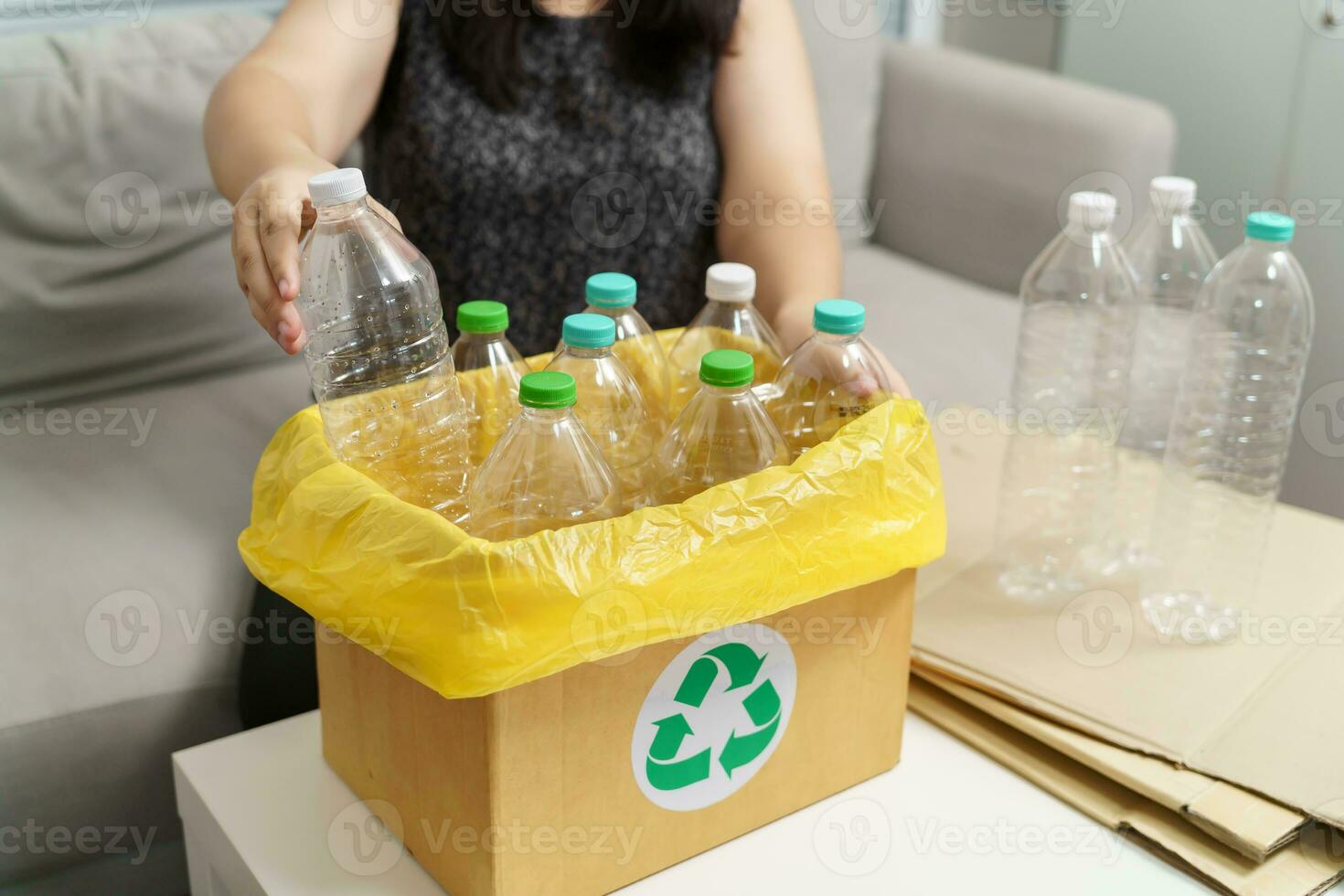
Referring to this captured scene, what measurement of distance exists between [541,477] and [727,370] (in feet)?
0.47

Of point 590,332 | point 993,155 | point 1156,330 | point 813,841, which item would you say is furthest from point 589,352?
point 993,155

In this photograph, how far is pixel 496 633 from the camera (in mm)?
680

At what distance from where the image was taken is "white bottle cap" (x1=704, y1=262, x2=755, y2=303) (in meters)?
0.96

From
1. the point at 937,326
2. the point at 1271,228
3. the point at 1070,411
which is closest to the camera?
the point at 1271,228

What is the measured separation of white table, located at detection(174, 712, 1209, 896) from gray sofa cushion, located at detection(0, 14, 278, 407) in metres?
0.80

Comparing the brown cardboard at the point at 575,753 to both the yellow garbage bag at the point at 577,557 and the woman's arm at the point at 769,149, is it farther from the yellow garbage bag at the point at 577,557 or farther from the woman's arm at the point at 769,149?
the woman's arm at the point at 769,149

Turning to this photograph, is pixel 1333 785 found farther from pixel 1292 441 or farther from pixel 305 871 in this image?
pixel 1292 441

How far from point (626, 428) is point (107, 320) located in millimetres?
971

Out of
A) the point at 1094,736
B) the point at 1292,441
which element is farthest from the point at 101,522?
the point at 1292,441

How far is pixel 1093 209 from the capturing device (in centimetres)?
108

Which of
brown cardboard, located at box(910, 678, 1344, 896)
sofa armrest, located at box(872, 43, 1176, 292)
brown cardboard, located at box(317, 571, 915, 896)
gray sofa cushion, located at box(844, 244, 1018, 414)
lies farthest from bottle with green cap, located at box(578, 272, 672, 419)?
sofa armrest, located at box(872, 43, 1176, 292)

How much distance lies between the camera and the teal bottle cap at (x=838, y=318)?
87 centimetres

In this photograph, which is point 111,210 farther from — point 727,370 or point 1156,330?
point 1156,330

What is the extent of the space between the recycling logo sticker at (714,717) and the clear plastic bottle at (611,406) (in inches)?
4.8
